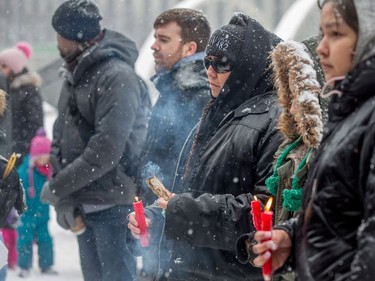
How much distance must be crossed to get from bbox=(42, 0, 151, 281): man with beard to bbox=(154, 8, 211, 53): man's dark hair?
0.59 meters

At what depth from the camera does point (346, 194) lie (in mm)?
2383

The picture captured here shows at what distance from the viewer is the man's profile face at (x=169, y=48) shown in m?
5.63

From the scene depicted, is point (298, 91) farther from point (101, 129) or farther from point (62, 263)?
point (62, 263)

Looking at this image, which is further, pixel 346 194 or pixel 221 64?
pixel 221 64

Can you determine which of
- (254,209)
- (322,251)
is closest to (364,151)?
(322,251)

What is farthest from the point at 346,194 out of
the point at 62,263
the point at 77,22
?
the point at 62,263

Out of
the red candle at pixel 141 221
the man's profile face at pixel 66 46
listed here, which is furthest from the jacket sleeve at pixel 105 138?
the red candle at pixel 141 221

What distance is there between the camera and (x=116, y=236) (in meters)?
5.95

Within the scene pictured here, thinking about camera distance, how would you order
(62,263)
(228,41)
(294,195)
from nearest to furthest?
(294,195) → (228,41) → (62,263)

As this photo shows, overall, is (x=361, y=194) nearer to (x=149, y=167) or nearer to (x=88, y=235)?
(x=149, y=167)

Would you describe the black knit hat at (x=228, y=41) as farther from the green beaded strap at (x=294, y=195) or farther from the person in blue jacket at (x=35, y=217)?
the person in blue jacket at (x=35, y=217)

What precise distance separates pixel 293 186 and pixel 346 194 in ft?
3.28

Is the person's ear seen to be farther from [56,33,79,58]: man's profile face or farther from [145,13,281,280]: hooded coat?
[145,13,281,280]: hooded coat

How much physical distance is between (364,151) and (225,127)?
1791 mm
